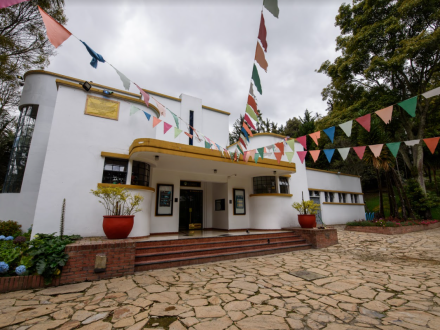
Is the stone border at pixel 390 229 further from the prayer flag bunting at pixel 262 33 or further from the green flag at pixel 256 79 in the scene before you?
the prayer flag bunting at pixel 262 33

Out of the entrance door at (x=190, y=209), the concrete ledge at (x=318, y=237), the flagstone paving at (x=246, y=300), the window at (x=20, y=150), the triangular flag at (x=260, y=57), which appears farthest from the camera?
the entrance door at (x=190, y=209)

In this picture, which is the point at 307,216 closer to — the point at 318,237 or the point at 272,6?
the point at 318,237

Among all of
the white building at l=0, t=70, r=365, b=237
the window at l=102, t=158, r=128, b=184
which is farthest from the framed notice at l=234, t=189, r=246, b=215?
the window at l=102, t=158, r=128, b=184

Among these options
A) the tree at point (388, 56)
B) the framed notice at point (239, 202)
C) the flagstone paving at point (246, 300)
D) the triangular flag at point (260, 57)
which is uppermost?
the tree at point (388, 56)

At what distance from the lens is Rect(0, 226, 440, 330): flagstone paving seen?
107 inches

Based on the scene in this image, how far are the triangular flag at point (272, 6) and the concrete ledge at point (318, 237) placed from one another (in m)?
7.46

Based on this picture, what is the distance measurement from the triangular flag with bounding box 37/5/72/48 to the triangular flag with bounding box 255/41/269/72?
10.9 ft

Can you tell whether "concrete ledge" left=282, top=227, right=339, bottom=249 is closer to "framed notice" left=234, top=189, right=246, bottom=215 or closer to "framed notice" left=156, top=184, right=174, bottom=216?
"framed notice" left=234, top=189, right=246, bottom=215

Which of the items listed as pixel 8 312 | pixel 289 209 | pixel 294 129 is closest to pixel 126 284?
pixel 8 312

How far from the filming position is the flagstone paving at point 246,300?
2.71 metres

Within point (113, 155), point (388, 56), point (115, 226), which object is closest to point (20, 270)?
point (115, 226)

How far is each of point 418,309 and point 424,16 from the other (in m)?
17.5

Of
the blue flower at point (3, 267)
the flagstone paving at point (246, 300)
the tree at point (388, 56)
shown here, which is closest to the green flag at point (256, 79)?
the flagstone paving at point (246, 300)

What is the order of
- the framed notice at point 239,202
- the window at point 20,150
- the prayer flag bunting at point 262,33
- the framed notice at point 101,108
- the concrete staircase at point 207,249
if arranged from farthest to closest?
1. the framed notice at point 239,202
2. the window at point 20,150
3. the framed notice at point 101,108
4. the concrete staircase at point 207,249
5. the prayer flag bunting at point 262,33
